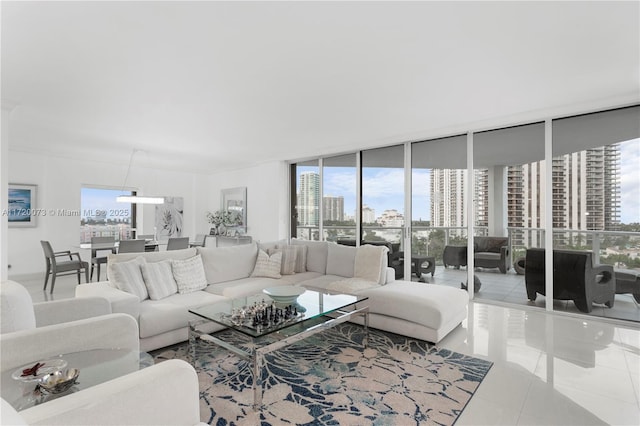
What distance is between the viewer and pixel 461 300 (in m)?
3.56

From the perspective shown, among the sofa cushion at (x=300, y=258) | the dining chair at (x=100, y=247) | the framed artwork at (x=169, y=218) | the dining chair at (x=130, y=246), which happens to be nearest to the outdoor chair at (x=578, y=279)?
the sofa cushion at (x=300, y=258)

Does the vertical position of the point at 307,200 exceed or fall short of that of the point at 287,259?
it exceeds it

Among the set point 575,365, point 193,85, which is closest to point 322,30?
point 193,85

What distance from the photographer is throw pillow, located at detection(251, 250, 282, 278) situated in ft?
14.3

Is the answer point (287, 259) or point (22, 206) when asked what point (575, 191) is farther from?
point (22, 206)

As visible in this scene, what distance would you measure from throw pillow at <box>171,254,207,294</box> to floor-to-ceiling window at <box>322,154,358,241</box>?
3217 millimetres

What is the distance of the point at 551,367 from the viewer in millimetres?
2689

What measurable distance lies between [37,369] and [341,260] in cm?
351

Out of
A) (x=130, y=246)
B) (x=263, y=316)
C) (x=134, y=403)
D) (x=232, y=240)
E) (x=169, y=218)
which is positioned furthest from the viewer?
(x=169, y=218)

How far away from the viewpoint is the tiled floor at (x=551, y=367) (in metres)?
→ 2.07

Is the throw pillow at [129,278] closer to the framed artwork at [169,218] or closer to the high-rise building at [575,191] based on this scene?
the high-rise building at [575,191]

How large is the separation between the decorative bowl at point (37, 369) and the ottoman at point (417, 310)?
2.62 metres

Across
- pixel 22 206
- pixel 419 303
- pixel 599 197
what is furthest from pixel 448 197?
pixel 22 206

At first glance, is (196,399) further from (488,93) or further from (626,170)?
(626,170)
